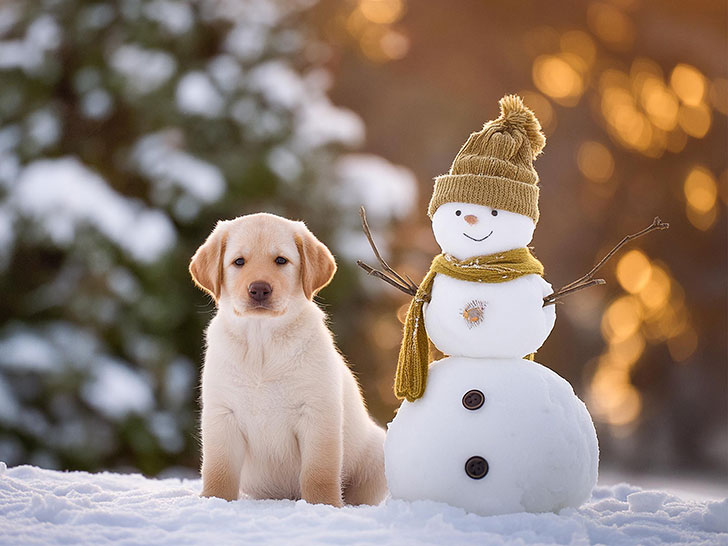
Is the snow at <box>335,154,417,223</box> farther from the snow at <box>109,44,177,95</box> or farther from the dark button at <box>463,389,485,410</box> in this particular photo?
the dark button at <box>463,389,485,410</box>

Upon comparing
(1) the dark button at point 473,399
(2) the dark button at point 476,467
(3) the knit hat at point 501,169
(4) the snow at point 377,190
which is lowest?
→ (2) the dark button at point 476,467

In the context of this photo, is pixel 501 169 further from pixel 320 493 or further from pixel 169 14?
pixel 169 14

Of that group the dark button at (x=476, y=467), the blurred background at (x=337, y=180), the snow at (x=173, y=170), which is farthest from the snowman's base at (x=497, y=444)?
the snow at (x=173, y=170)

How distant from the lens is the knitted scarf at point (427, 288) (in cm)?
301

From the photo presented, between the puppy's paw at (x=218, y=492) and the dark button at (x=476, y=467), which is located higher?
the dark button at (x=476, y=467)

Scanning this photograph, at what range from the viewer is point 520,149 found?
3.17 metres

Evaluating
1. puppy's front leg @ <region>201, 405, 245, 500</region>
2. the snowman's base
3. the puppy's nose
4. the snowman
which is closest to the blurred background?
puppy's front leg @ <region>201, 405, 245, 500</region>

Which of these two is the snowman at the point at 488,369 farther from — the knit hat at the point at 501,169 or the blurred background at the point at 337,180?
the blurred background at the point at 337,180

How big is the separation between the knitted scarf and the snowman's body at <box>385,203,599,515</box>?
0.03m

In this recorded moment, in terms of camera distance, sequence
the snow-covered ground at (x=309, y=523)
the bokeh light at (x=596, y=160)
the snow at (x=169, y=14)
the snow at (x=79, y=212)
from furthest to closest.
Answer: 1. the bokeh light at (x=596, y=160)
2. the snow at (x=169, y=14)
3. the snow at (x=79, y=212)
4. the snow-covered ground at (x=309, y=523)

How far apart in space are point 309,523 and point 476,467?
0.62m

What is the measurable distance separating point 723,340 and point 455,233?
727cm

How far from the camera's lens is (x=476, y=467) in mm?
2816

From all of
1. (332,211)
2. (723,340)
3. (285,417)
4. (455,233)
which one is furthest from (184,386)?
(723,340)
